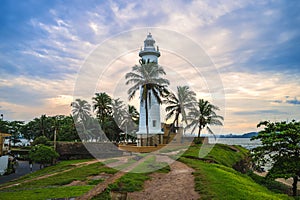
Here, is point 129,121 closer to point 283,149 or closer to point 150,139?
point 150,139

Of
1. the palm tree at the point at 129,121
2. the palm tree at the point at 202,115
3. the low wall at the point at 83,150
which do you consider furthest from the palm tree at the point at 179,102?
the palm tree at the point at 129,121

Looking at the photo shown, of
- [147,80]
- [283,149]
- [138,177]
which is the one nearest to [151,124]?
[147,80]

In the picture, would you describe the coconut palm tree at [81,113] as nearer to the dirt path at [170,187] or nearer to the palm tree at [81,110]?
the palm tree at [81,110]

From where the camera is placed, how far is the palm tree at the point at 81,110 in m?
50.8

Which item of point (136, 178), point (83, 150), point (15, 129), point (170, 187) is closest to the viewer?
point (170, 187)

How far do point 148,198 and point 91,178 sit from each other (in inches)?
266

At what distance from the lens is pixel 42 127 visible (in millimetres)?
63156

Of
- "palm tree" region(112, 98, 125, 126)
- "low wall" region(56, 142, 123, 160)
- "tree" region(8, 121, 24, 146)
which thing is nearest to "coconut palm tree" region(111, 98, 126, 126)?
"palm tree" region(112, 98, 125, 126)

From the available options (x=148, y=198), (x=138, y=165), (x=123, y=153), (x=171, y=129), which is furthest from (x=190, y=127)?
(x=148, y=198)

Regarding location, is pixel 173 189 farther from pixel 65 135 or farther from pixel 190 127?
pixel 65 135

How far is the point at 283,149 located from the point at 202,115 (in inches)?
812

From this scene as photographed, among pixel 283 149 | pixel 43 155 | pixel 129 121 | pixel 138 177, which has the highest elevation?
pixel 129 121

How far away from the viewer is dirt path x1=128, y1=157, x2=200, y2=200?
11289 millimetres

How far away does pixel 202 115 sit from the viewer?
39.1m
